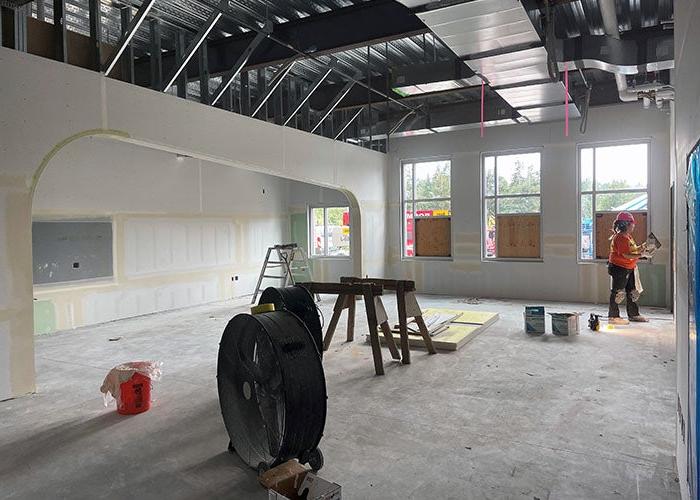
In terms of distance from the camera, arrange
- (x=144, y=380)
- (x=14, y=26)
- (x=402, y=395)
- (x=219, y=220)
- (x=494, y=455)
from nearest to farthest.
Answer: (x=494, y=455)
(x=144, y=380)
(x=402, y=395)
(x=14, y=26)
(x=219, y=220)

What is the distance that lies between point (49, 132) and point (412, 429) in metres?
3.80

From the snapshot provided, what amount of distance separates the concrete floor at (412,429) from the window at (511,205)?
12.8 feet

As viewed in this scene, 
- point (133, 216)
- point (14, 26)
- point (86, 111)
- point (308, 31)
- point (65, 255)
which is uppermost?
point (308, 31)

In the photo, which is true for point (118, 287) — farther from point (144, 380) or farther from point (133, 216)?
point (144, 380)

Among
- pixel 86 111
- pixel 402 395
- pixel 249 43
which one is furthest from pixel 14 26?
pixel 402 395

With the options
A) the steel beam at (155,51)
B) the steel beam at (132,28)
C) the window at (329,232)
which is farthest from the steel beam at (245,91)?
the window at (329,232)

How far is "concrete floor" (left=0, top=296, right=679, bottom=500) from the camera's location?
2.61m

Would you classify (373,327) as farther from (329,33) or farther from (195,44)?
(195,44)

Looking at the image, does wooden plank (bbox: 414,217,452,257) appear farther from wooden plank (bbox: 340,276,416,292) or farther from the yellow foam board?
wooden plank (bbox: 340,276,416,292)

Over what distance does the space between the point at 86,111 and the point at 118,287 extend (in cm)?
377

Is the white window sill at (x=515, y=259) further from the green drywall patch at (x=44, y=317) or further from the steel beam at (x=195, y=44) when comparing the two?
the green drywall patch at (x=44, y=317)

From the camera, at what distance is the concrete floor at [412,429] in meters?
2.61

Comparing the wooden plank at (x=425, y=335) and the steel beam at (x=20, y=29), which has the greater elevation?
the steel beam at (x=20, y=29)

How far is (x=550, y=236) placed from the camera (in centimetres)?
887
